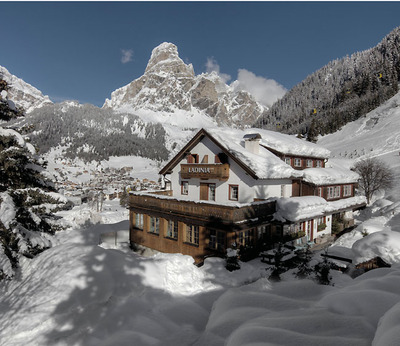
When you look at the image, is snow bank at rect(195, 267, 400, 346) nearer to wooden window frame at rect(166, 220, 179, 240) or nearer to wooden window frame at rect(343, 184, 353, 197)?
wooden window frame at rect(166, 220, 179, 240)

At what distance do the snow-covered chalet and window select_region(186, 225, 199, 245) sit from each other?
74mm

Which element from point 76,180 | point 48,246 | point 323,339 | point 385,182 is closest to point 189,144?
point 48,246

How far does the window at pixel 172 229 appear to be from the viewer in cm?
2069

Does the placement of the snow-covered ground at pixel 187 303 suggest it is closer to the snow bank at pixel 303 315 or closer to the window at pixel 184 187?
the snow bank at pixel 303 315

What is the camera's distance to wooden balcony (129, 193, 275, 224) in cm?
1695

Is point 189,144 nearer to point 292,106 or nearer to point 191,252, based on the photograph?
point 191,252

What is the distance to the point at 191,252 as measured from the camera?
19.2 metres

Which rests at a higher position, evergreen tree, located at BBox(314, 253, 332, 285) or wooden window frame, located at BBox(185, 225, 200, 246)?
evergreen tree, located at BBox(314, 253, 332, 285)

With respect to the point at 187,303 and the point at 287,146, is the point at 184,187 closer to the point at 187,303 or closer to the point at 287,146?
the point at 287,146

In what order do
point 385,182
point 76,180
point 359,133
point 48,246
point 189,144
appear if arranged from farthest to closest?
point 76,180
point 359,133
point 385,182
point 189,144
point 48,246

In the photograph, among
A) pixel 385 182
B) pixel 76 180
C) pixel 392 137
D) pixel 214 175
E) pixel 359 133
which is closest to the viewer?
pixel 214 175

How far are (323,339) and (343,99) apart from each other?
16235cm

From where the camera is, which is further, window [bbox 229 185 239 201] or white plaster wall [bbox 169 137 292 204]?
window [bbox 229 185 239 201]

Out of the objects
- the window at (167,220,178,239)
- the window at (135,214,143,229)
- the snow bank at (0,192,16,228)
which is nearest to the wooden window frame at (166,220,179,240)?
the window at (167,220,178,239)
